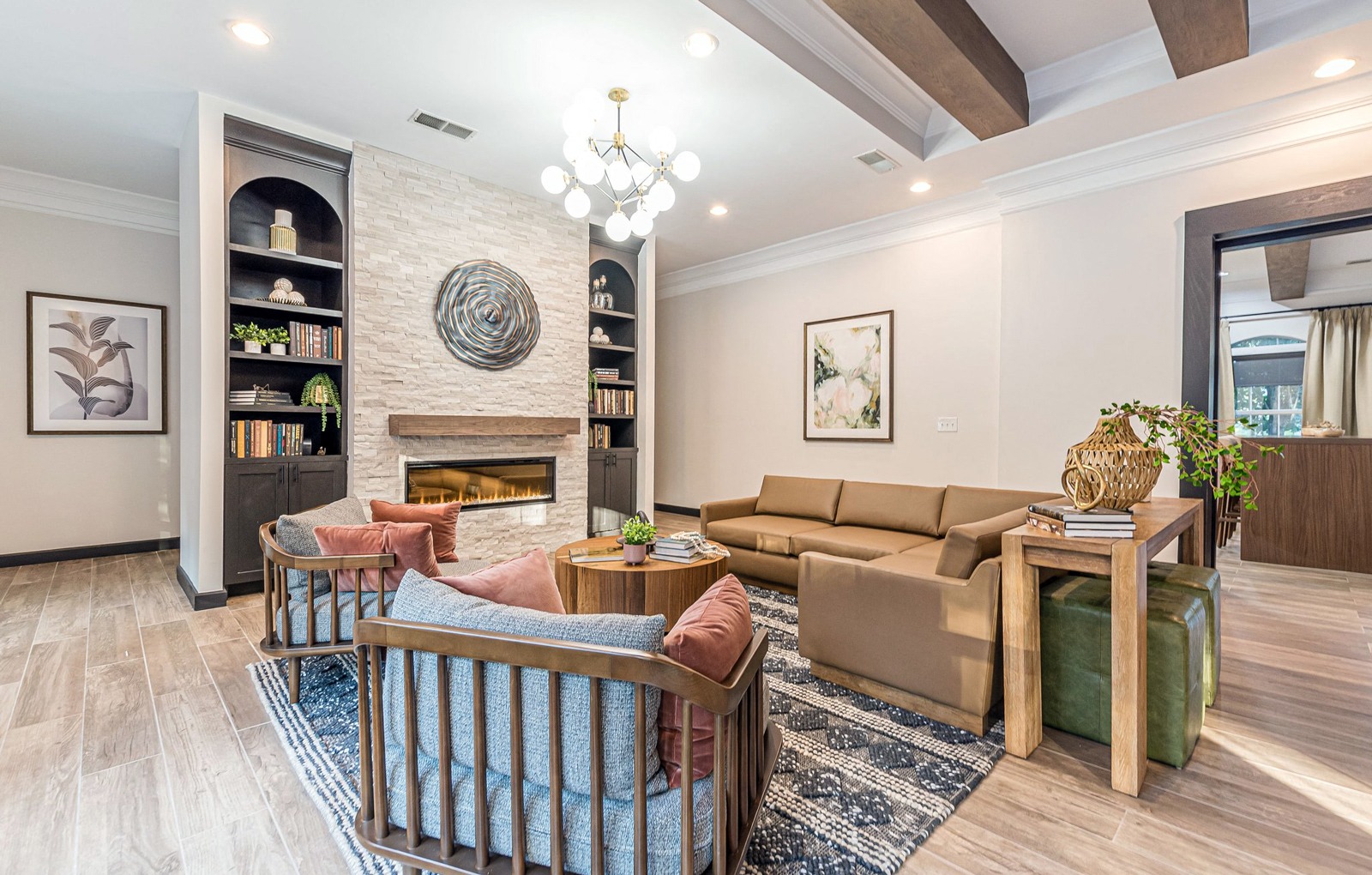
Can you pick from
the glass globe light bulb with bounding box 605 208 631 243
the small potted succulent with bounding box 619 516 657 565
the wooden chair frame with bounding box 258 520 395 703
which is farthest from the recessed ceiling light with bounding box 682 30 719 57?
the wooden chair frame with bounding box 258 520 395 703

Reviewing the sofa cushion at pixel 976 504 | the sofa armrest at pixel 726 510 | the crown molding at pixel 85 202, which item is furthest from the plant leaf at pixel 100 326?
Result: the sofa cushion at pixel 976 504

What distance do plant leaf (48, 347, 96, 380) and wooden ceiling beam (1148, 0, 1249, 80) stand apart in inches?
287

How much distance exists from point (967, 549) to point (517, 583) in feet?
5.37

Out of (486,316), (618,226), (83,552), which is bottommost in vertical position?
(83,552)

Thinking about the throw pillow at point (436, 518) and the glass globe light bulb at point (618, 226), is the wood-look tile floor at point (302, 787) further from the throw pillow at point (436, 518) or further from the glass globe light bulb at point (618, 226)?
the glass globe light bulb at point (618, 226)

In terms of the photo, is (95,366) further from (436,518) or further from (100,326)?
(436,518)

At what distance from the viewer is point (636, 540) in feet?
9.82

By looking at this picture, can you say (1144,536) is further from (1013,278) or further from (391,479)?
(391,479)

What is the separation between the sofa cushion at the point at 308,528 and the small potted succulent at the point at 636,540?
1287mm

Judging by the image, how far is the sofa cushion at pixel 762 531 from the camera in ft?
13.1

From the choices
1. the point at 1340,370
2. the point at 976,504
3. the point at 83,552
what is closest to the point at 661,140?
the point at 976,504

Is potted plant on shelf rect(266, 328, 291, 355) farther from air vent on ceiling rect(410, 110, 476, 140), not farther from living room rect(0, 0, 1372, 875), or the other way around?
air vent on ceiling rect(410, 110, 476, 140)

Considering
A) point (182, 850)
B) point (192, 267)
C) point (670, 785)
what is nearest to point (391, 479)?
point (192, 267)

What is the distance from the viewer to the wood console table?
1.85m
